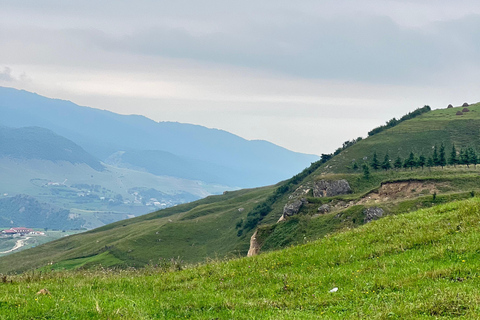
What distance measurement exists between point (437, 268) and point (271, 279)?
5461 millimetres

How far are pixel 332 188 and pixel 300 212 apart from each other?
1653cm

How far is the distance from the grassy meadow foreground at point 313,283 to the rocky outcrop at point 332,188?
79.9 metres

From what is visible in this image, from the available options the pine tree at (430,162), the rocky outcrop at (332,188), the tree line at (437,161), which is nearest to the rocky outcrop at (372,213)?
the rocky outcrop at (332,188)

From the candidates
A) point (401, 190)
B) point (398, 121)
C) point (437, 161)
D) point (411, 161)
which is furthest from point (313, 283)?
point (398, 121)

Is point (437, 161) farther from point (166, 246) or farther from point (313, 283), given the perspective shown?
point (313, 283)

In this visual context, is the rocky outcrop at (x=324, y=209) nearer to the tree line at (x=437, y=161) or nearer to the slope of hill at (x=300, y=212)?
the slope of hill at (x=300, y=212)

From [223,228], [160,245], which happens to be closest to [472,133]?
[223,228]

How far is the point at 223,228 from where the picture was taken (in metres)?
137

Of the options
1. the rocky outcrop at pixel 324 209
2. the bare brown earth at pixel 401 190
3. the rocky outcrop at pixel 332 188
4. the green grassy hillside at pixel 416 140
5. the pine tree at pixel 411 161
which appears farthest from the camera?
the green grassy hillside at pixel 416 140

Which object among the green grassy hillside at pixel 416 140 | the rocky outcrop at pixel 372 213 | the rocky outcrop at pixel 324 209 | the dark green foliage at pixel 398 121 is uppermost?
the dark green foliage at pixel 398 121

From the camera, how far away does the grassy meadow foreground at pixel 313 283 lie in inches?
430

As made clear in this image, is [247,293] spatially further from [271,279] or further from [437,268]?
[437,268]

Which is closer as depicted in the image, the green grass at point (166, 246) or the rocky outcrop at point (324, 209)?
the rocky outcrop at point (324, 209)

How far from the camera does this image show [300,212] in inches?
3467
